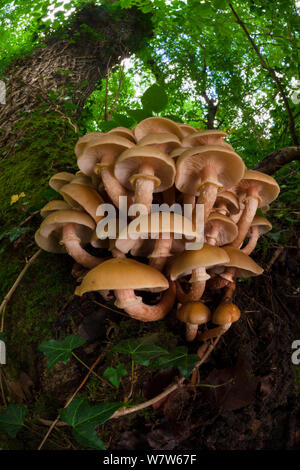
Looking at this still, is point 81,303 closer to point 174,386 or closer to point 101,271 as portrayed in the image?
point 101,271

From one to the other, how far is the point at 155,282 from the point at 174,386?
64 cm

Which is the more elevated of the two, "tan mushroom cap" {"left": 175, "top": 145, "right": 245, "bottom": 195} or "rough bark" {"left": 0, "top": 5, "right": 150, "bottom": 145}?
"rough bark" {"left": 0, "top": 5, "right": 150, "bottom": 145}

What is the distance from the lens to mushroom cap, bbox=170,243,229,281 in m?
1.51

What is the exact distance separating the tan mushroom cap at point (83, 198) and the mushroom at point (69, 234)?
7cm

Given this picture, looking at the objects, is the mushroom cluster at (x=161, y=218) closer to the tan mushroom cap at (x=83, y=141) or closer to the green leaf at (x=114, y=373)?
the tan mushroom cap at (x=83, y=141)

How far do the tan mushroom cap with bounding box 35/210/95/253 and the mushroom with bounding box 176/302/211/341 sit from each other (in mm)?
733

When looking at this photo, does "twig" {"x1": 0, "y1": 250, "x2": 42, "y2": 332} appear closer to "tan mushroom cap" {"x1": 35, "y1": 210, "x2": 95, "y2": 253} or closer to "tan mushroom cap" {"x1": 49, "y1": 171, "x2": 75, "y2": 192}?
"tan mushroom cap" {"x1": 35, "y1": 210, "x2": 95, "y2": 253}

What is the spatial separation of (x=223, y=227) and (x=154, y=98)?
1278mm

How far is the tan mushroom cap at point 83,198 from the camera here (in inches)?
69.4

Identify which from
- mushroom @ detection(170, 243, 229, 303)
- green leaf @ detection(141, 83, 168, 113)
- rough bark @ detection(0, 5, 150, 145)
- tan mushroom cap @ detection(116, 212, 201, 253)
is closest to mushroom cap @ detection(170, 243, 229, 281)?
mushroom @ detection(170, 243, 229, 303)

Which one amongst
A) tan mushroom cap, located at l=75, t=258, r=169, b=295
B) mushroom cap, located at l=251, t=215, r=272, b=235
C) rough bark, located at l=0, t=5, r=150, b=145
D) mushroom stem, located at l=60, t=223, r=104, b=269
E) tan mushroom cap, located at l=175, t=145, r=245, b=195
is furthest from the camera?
rough bark, located at l=0, t=5, r=150, b=145

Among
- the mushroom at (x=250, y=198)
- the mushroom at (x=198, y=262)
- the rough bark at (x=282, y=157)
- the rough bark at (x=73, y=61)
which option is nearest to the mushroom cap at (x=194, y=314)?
the mushroom at (x=198, y=262)
